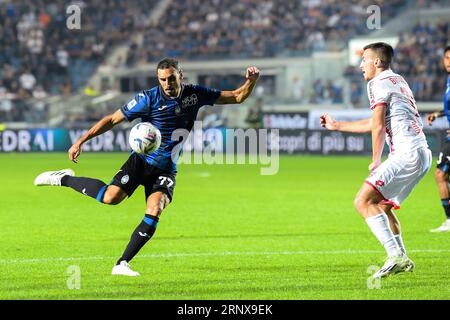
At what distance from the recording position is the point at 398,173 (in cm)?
909

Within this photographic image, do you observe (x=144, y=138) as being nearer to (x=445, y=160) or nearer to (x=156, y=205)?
(x=156, y=205)

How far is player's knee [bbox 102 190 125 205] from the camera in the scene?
32.5 feet

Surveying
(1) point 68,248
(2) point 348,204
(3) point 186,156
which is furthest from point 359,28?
(1) point 68,248

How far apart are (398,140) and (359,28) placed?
1425 inches

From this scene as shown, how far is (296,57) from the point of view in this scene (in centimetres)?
4466

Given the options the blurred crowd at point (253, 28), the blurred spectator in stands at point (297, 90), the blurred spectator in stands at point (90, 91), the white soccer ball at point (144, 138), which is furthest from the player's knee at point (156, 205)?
the blurred spectator in stands at point (90, 91)

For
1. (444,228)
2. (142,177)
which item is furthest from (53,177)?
(444,228)

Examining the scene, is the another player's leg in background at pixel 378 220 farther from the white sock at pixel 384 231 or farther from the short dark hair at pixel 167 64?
the short dark hair at pixel 167 64

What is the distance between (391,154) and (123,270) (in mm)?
2983

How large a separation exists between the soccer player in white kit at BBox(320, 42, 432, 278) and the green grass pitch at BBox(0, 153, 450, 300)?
1.43 ft

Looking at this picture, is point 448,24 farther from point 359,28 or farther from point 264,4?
point 264,4

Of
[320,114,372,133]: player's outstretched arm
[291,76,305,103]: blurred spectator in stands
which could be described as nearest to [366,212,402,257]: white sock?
[320,114,372,133]: player's outstretched arm

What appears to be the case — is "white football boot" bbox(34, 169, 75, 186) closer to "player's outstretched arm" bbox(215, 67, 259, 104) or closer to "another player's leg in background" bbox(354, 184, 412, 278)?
"player's outstretched arm" bbox(215, 67, 259, 104)

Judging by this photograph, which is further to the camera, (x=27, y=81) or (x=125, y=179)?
(x=27, y=81)
